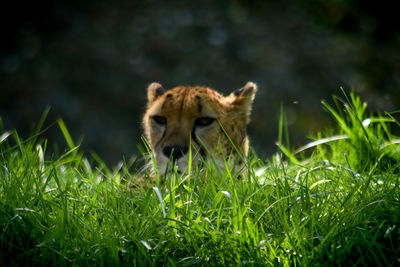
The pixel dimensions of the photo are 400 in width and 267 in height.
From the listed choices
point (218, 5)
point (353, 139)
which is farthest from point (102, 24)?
point (353, 139)

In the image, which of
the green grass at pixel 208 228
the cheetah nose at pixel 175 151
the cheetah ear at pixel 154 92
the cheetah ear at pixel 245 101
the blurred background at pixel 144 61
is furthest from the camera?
the blurred background at pixel 144 61

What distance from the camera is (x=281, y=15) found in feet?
29.2

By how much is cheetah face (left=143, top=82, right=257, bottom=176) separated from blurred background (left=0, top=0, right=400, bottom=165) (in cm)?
423

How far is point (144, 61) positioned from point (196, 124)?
224 inches

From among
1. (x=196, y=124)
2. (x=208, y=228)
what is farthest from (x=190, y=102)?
(x=208, y=228)

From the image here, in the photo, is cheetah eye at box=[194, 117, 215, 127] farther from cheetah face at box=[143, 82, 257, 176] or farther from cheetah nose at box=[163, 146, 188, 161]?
cheetah nose at box=[163, 146, 188, 161]

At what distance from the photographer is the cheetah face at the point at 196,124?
305cm

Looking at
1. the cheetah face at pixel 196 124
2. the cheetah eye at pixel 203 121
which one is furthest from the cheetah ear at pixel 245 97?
the cheetah eye at pixel 203 121

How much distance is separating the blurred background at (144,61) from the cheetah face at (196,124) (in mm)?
4233

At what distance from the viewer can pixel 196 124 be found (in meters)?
3.21

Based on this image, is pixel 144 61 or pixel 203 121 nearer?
pixel 203 121

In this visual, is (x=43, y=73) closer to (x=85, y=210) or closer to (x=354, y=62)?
(x=354, y=62)

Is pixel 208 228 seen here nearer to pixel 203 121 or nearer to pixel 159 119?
pixel 203 121

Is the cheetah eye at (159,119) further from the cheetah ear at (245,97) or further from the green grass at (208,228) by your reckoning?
the green grass at (208,228)
